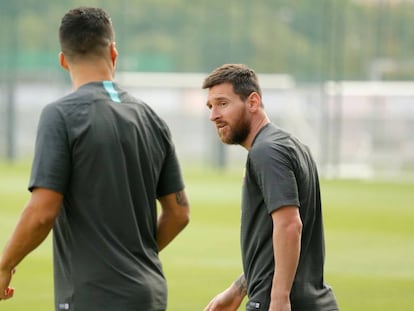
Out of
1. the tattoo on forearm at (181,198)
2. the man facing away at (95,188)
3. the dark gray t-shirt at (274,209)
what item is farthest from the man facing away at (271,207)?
the man facing away at (95,188)

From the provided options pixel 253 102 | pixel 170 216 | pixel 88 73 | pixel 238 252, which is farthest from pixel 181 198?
pixel 238 252

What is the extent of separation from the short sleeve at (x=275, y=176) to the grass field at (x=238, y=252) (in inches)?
207

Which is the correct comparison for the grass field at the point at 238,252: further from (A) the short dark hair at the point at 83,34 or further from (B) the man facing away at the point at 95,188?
(A) the short dark hair at the point at 83,34

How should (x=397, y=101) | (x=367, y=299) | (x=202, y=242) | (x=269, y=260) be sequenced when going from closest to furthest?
(x=269, y=260) < (x=367, y=299) < (x=202, y=242) < (x=397, y=101)

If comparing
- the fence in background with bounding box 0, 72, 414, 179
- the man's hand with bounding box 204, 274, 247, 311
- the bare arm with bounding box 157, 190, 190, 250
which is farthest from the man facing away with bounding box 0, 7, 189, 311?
the fence in background with bounding box 0, 72, 414, 179

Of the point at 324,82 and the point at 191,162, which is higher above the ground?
the point at 324,82

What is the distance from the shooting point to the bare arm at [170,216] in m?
5.01

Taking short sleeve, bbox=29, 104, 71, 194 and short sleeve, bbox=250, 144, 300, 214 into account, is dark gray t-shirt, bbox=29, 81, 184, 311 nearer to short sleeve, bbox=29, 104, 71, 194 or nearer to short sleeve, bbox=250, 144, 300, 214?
short sleeve, bbox=29, 104, 71, 194

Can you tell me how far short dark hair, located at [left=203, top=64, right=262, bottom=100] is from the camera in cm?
512

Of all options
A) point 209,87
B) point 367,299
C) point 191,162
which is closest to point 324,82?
point 191,162

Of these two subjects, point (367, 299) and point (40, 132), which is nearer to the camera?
point (40, 132)

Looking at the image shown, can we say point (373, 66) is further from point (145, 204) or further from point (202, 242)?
point (145, 204)

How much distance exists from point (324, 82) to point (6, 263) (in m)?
29.7

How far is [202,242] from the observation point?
15766 millimetres
